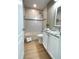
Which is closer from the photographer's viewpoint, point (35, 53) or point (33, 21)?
point (35, 53)

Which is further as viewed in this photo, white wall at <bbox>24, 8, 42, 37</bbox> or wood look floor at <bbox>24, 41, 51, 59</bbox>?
white wall at <bbox>24, 8, 42, 37</bbox>

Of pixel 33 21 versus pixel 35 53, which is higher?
pixel 33 21

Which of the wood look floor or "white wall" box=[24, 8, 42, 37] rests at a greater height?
"white wall" box=[24, 8, 42, 37]

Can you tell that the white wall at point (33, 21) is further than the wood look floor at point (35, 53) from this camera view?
Yes

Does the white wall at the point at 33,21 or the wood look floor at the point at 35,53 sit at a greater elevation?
the white wall at the point at 33,21
